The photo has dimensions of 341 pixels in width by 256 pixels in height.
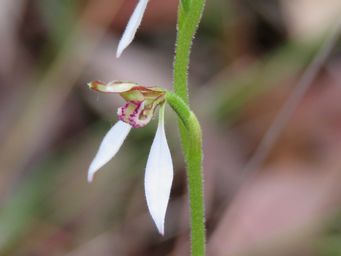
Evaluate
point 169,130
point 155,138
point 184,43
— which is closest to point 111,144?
point 155,138

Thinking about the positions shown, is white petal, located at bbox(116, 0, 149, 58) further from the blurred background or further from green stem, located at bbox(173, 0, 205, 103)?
the blurred background

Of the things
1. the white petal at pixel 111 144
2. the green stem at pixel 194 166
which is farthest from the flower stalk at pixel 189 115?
the white petal at pixel 111 144

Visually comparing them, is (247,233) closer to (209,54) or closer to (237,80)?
(237,80)

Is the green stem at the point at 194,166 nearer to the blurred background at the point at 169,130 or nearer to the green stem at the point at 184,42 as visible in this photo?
the green stem at the point at 184,42

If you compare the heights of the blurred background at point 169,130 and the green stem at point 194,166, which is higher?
the green stem at point 194,166

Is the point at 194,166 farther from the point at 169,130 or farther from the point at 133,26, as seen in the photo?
the point at 169,130

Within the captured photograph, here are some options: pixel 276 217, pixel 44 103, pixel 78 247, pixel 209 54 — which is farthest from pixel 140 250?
pixel 209 54

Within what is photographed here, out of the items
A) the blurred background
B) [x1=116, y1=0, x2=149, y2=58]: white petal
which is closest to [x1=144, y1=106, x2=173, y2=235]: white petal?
[x1=116, y1=0, x2=149, y2=58]: white petal
